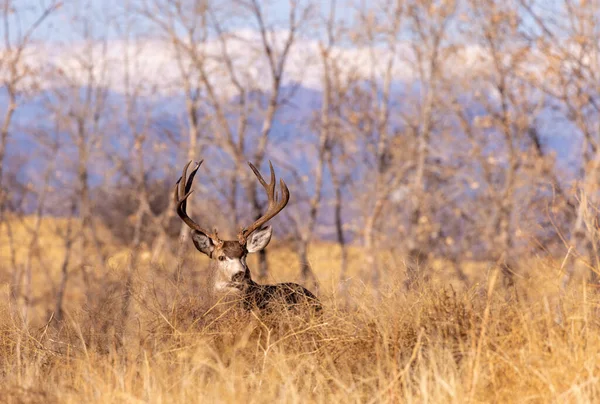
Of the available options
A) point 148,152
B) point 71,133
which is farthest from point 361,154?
point 71,133

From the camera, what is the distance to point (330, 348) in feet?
19.3

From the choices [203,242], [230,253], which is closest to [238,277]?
[230,253]

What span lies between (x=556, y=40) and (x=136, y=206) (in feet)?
74.8

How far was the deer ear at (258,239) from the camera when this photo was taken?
9.48 m

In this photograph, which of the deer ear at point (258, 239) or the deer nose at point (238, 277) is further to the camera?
the deer ear at point (258, 239)

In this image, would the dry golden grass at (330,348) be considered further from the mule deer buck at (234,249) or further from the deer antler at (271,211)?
the deer antler at (271,211)

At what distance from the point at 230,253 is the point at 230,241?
1.16 ft

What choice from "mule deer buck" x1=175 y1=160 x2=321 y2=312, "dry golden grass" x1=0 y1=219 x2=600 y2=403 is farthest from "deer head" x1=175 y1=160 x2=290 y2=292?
"dry golden grass" x1=0 y1=219 x2=600 y2=403

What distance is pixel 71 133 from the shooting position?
30.7 m

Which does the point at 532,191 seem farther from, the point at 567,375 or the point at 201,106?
the point at 567,375

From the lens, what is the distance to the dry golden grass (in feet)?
15.8

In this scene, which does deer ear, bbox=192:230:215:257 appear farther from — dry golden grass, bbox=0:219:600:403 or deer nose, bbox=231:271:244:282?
dry golden grass, bbox=0:219:600:403

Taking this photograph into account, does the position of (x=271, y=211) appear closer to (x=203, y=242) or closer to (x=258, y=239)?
(x=258, y=239)

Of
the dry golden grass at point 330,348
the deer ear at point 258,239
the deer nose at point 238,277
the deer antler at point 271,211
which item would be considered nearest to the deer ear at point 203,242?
the deer antler at point 271,211
